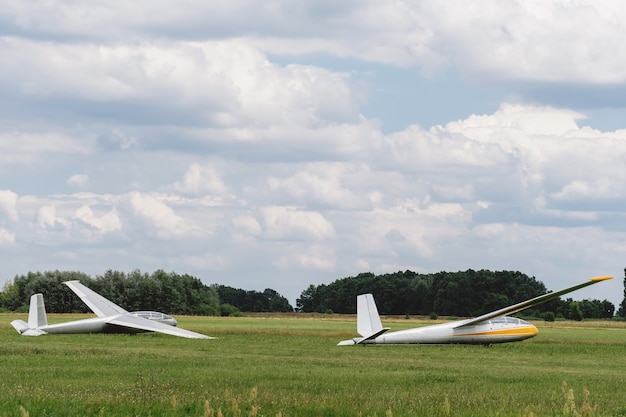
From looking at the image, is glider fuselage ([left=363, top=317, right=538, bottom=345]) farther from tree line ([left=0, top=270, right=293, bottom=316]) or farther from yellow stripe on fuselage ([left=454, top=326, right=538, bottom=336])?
tree line ([left=0, top=270, right=293, bottom=316])

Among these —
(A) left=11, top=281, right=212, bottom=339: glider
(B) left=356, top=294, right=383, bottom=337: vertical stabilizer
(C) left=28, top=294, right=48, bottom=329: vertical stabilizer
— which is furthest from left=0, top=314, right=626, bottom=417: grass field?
(C) left=28, top=294, right=48, bottom=329: vertical stabilizer

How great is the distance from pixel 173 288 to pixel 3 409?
100635 mm

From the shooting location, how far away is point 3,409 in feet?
46.8

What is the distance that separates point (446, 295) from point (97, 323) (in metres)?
102

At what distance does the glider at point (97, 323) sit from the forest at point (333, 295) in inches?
2486

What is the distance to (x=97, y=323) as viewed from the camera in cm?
4497

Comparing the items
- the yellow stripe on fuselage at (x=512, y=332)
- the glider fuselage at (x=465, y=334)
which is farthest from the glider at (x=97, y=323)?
the yellow stripe on fuselage at (x=512, y=332)

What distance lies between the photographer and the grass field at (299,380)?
15.4 m

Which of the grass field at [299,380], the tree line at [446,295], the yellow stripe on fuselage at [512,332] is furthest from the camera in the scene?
the tree line at [446,295]

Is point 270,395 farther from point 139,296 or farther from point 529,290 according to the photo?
point 529,290

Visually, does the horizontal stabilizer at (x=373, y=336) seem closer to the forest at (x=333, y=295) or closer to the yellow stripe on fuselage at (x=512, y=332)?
the yellow stripe on fuselage at (x=512, y=332)

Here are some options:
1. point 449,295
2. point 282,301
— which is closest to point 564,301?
point 449,295

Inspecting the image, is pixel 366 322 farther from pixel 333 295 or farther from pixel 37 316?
pixel 333 295

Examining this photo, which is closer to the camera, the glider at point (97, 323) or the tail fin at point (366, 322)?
the tail fin at point (366, 322)
